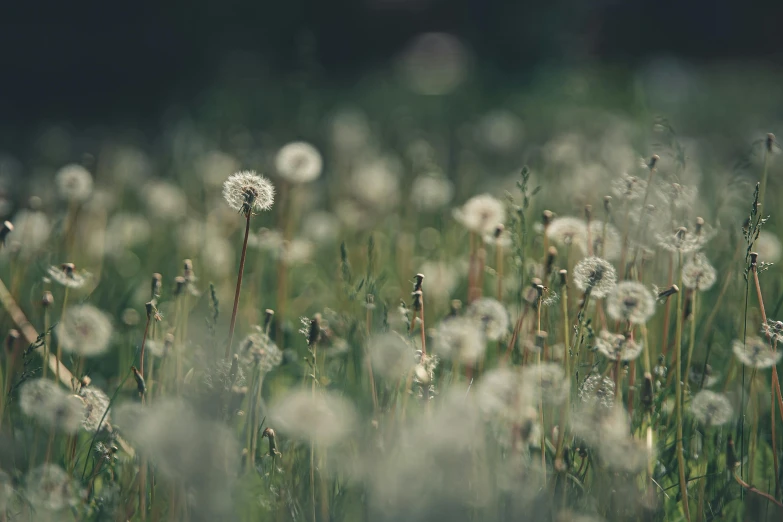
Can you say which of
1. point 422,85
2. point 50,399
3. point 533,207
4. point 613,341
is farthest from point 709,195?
point 422,85

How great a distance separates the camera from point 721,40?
39.6 feet

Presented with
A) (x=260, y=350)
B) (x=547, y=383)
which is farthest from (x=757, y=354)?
(x=260, y=350)

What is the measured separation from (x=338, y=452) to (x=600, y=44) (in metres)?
11.6

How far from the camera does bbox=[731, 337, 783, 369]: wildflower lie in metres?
1.32

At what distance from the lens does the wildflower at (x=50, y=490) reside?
1.17m

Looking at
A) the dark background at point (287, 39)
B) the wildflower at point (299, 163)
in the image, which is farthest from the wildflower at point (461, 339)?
the dark background at point (287, 39)

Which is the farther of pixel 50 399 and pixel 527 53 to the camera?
pixel 527 53

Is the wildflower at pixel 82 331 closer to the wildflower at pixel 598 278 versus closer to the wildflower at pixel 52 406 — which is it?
the wildflower at pixel 52 406

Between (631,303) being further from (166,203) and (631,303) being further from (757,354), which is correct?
(166,203)

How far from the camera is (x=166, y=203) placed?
2.96 meters

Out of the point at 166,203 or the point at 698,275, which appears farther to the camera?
the point at 166,203

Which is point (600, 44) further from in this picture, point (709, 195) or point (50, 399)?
point (50, 399)

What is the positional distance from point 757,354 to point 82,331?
1323 millimetres

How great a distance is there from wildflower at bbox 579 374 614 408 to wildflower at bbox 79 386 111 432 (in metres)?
0.88
